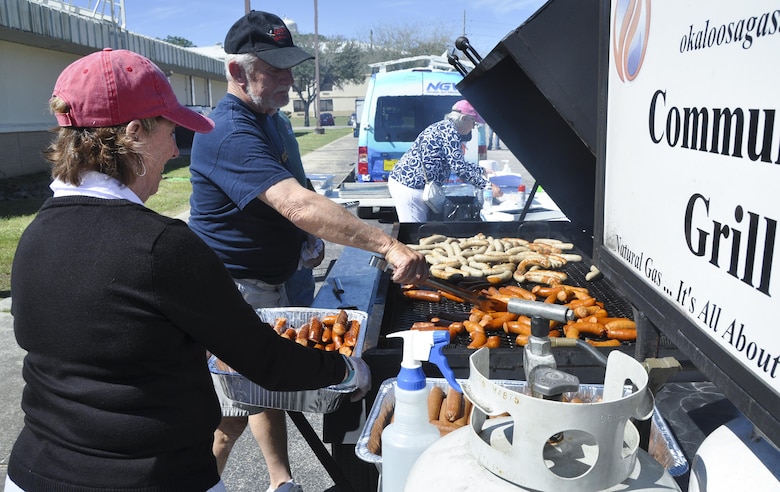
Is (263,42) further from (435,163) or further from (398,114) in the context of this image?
(398,114)

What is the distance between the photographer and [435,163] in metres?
6.84

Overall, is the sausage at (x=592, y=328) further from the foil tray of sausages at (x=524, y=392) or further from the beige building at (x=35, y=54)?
the beige building at (x=35, y=54)

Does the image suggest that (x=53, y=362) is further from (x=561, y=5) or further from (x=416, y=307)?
(x=416, y=307)

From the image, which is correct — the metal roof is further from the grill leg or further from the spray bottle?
the spray bottle

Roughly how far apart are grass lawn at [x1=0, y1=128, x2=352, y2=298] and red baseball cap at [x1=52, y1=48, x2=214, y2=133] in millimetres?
6805

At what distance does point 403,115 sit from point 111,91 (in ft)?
31.8

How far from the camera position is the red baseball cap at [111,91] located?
1.60 meters

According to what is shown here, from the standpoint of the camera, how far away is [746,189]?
1.07 metres

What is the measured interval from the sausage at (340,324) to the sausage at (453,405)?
832mm

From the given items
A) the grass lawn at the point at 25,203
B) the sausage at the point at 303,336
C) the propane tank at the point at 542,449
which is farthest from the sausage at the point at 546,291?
the grass lawn at the point at 25,203

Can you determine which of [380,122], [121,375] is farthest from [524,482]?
[380,122]

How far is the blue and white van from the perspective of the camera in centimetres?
1091

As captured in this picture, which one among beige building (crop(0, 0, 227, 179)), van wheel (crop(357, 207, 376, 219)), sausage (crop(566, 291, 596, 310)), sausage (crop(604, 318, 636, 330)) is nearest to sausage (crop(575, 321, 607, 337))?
sausage (crop(604, 318, 636, 330))

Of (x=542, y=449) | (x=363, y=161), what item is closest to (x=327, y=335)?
(x=542, y=449)
